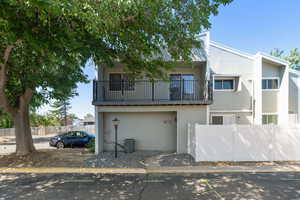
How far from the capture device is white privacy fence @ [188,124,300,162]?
8195mm

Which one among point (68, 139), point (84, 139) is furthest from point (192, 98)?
point (68, 139)

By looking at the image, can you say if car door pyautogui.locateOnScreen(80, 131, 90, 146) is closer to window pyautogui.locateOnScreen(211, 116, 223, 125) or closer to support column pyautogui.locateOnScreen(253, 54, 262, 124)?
window pyautogui.locateOnScreen(211, 116, 223, 125)

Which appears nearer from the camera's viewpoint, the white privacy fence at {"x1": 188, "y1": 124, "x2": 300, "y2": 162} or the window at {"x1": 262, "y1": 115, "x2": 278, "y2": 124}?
the white privacy fence at {"x1": 188, "y1": 124, "x2": 300, "y2": 162}

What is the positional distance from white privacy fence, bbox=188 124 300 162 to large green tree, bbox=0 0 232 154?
4.16 meters

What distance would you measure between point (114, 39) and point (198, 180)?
20.3 feet

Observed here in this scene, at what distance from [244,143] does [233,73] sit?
6.07 meters

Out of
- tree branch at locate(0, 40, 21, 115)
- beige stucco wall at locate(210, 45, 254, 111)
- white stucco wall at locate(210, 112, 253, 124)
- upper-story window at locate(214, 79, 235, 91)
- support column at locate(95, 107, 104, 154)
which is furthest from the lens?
upper-story window at locate(214, 79, 235, 91)

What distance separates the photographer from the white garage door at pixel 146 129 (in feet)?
35.7

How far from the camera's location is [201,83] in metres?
11.1

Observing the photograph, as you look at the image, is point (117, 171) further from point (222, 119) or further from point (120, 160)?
point (222, 119)

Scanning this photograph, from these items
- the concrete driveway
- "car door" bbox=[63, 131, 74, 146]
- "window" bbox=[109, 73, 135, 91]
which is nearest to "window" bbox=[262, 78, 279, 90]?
"window" bbox=[109, 73, 135, 91]

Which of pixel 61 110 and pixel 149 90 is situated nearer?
pixel 149 90

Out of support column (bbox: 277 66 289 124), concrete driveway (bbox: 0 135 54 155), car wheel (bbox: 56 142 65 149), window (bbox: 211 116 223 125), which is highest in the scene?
support column (bbox: 277 66 289 124)

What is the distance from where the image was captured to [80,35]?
5.46 meters
